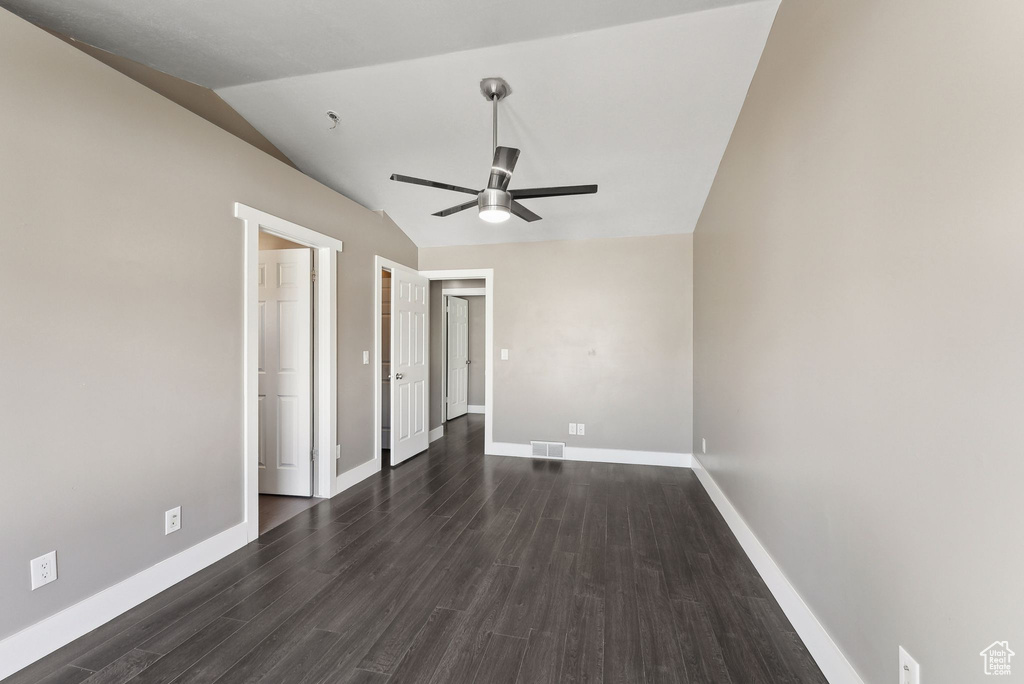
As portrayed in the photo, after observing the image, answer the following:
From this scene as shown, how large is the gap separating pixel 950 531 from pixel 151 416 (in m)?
3.24

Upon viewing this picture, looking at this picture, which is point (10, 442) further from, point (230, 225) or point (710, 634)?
point (710, 634)

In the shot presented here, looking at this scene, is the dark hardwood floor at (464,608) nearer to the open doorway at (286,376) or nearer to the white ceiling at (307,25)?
the open doorway at (286,376)

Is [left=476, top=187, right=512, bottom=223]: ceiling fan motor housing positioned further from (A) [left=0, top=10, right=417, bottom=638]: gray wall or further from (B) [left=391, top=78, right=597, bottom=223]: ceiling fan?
(A) [left=0, top=10, right=417, bottom=638]: gray wall

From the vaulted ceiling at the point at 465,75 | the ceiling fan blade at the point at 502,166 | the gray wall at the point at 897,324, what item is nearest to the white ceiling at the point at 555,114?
the vaulted ceiling at the point at 465,75

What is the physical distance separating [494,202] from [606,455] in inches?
129

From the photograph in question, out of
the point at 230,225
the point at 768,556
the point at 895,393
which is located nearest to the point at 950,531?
the point at 895,393

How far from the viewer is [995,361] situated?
954mm

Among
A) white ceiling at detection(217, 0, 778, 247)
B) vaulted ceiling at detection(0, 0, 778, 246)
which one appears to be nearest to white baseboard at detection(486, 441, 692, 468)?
white ceiling at detection(217, 0, 778, 247)

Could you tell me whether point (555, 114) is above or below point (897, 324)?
above

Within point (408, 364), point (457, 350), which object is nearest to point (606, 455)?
point (408, 364)

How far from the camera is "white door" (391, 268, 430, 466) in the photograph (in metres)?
4.47

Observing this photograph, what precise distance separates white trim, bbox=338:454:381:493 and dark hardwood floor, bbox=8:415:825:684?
33 cm

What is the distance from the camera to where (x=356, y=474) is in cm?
390

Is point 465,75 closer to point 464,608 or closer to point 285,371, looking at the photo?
point 285,371
